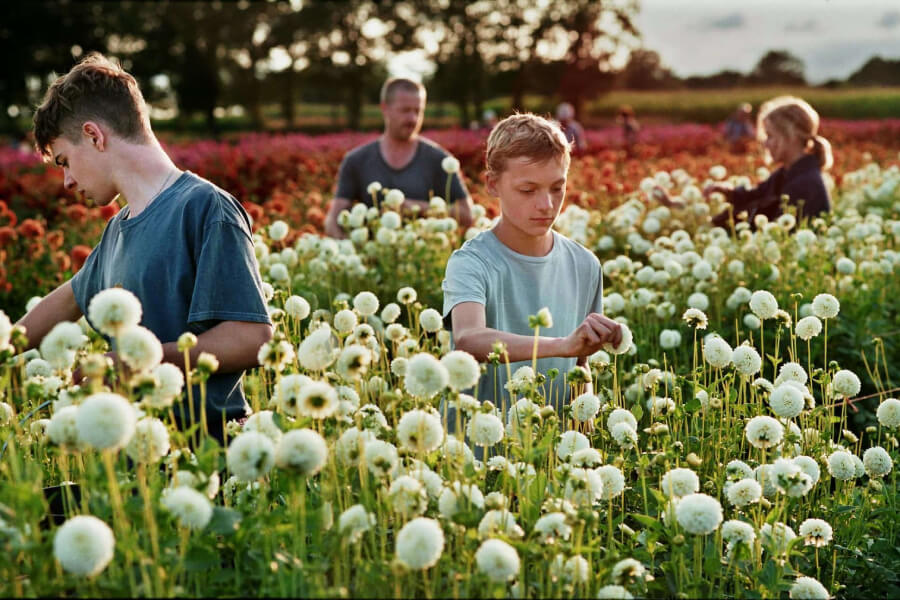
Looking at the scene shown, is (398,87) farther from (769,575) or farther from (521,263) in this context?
(769,575)

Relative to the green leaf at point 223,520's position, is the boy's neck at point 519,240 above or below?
above

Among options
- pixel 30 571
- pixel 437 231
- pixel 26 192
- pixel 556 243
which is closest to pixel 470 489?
pixel 30 571

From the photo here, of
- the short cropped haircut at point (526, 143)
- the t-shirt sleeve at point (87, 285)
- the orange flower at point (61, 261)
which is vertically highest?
the orange flower at point (61, 261)

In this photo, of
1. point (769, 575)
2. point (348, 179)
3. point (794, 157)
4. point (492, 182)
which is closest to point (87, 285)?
point (492, 182)

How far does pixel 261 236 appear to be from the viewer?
6.67 m

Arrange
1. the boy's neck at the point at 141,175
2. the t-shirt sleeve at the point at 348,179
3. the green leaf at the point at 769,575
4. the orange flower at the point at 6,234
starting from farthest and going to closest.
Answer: the t-shirt sleeve at the point at 348,179 < the orange flower at the point at 6,234 < the boy's neck at the point at 141,175 < the green leaf at the point at 769,575

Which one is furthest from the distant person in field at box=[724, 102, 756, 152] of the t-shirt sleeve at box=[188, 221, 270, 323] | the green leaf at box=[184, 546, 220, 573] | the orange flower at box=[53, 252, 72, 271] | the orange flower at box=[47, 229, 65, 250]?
the green leaf at box=[184, 546, 220, 573]

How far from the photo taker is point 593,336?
8.82 ft

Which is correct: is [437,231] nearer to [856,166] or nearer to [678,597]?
[678,597]

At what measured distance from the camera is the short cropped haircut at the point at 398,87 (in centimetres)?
725

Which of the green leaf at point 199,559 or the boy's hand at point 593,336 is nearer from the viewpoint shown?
the green leaf at point 199,559

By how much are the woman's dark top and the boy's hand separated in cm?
476

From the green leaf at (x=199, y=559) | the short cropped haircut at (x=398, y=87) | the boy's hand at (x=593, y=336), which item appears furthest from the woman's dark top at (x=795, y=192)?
the green leaf at (x=199, y=559)

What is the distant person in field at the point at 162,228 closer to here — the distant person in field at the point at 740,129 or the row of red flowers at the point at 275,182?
the row of red flowers at the point at 275,182
